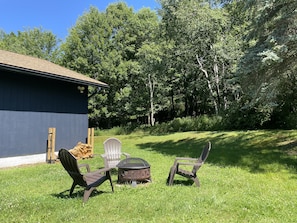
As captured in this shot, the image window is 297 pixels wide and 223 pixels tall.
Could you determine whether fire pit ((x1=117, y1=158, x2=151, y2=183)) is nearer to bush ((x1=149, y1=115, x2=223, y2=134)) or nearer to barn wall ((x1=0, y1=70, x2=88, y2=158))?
barn wall ((x1=0, y1=70, x2=88, y2=158))

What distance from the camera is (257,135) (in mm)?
13703

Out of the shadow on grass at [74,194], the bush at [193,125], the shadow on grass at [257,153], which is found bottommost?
the shadow on grass at [74,194]

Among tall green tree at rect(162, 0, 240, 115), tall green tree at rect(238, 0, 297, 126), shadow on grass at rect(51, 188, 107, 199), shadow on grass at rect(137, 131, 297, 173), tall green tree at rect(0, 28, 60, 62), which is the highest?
tall green tree at rect(0, 28, 60, 62)

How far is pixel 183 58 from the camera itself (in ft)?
73.6

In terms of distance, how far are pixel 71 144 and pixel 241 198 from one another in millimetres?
7651

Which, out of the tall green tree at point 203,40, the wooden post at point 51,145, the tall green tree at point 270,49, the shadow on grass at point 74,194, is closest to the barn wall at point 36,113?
the wooden post at point 51,145

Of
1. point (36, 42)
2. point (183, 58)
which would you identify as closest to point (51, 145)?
point (183, 58)

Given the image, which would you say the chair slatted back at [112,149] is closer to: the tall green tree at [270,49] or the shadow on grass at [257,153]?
the shadow on grass at [257,153]

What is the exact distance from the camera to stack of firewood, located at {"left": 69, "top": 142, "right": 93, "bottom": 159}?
9.91 metres

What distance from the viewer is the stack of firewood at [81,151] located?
991 centimetres

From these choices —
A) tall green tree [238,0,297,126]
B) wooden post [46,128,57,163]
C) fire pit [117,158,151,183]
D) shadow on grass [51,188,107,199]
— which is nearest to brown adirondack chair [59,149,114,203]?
shadow on grass [51,188,107,199]

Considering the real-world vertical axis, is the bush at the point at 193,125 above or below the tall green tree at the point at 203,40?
below

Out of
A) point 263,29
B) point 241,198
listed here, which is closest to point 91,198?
point 241,198

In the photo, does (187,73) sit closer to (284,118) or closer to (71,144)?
(284,118)
